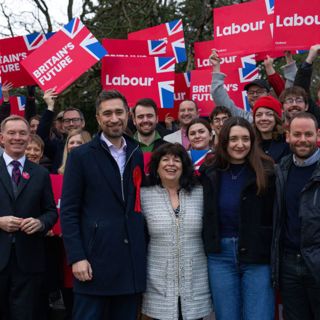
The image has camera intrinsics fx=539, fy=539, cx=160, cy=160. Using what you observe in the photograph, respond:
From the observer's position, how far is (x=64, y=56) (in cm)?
653

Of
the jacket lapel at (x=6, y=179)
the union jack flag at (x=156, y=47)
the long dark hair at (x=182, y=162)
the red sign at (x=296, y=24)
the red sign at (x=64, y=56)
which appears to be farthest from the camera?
the union jack flag at (x=156, y=47)

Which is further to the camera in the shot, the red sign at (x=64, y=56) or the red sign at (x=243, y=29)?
the red sign at (x=64, y=56)

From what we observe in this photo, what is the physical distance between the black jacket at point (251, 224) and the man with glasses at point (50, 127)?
224 centimetres

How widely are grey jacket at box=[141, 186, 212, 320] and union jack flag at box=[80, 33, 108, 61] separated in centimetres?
307

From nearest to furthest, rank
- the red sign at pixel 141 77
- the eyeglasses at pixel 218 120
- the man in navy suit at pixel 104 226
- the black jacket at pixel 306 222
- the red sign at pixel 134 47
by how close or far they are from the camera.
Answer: the black jacket at pixel 306 222, the man in navy suit at pixel 104 226, the eyeglasses at pixel 218 120, the red sign at pixel 141 77, the red sign at pixel 134 47

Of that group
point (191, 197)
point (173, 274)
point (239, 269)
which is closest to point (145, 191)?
point (191, 197)

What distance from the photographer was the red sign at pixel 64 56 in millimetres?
6473

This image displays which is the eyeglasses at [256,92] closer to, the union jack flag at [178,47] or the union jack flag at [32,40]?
the union jack flag at [178,47]

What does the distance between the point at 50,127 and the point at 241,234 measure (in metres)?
2.97

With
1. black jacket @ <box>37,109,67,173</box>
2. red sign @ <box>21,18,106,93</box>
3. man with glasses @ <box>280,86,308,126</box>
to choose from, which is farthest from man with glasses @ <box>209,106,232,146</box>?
red sign @ <box>21,18,106,93</box>

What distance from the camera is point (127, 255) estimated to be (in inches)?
147

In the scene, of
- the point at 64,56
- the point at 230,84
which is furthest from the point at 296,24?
the point at 64,56

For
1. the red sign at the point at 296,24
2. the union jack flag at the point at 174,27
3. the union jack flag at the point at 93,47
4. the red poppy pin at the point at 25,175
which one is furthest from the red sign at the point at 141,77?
the red poppy pin at the point at 25,175

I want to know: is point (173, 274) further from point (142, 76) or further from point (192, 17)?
point (192, 17)
